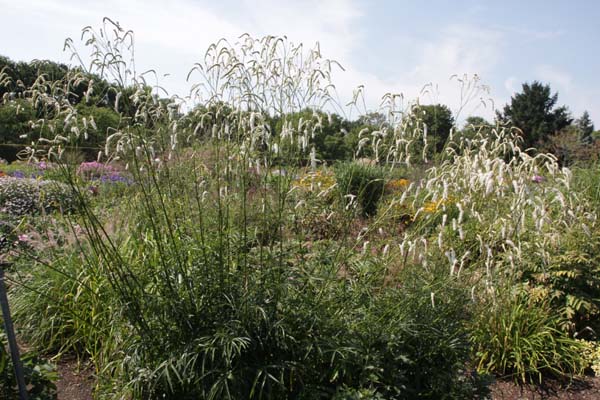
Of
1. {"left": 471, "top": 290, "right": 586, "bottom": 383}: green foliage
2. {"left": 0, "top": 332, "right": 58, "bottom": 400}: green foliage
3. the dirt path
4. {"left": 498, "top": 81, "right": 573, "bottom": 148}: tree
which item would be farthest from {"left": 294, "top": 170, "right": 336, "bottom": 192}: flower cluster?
{"left": 498, "top": 81, "right": 573, "bottom": 148}: tree

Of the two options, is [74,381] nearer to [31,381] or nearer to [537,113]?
[31,381]

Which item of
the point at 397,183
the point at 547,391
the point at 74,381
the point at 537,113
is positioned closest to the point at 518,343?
the point at 547,391

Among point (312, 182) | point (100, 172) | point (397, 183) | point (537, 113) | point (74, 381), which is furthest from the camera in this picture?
point (537, 113)

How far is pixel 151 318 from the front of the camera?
8.72 feet

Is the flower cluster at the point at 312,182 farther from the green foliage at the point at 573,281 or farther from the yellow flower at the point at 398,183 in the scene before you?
the green foliage at the point at 573,281

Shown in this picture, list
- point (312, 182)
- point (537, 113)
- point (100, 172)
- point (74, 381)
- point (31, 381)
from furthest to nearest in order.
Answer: point (537, 113), point (100, 172), point (312, 182), point (74, 381), point (31, 381)

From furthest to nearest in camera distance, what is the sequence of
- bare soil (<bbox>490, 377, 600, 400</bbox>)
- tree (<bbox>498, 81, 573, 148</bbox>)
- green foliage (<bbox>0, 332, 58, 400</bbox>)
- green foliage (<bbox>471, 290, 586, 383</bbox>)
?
tree (<bbox>498, 81, 573, 148</bbox>) → green foliage (<bbox>471, 290, 586, 383</bbox>) → bare soil (<bbox>490, 377, 600, 400</bbox>) → green foliage (<bbox>0, 332, 58, 400</bbox>)

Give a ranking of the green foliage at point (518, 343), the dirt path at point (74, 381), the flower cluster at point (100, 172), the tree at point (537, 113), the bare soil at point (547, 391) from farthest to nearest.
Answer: the tree at point (537, 113) → the flower cluster at point (100, 172) → the green foliage at point (518, 343) → the bare soil at point (547, 391) → the dirt path at point (74, 381)

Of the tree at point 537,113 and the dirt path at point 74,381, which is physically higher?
the tree at point 537,113

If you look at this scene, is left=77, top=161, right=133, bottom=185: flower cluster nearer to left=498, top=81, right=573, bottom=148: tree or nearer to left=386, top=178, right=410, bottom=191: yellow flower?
left=386, top=178, right=410, bottom=191: yellow flower

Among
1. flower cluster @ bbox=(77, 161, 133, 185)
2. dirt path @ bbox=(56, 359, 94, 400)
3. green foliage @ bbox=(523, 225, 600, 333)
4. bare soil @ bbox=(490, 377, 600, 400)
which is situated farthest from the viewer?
flower cluster @ bbox=(77, 161, 133, 185)

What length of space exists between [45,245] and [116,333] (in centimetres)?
139

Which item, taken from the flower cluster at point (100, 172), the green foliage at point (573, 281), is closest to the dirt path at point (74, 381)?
the flower cluster at point (100, 172)

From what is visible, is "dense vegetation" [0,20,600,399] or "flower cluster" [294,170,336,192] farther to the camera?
"flower cluster" [294,170,336,192]
